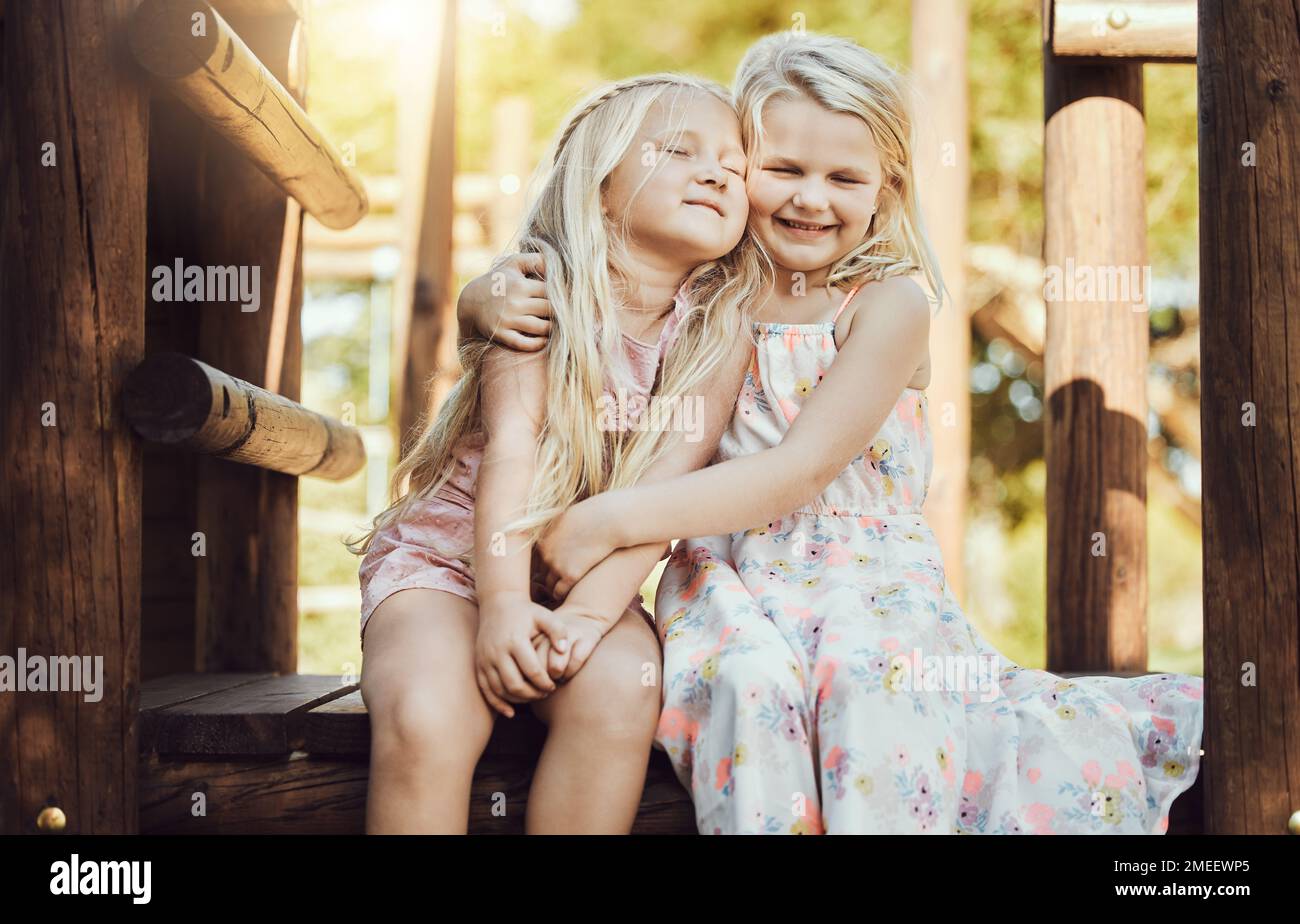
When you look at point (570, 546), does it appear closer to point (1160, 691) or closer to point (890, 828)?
point (890, 828)

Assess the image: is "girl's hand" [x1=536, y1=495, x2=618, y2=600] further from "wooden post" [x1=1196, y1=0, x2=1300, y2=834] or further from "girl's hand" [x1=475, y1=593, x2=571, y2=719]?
"wooden post" [x1=1196, y1=0, x2=1300, y2=834]

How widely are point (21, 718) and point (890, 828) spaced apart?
1.28m

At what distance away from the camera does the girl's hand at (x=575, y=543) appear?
2.04 m

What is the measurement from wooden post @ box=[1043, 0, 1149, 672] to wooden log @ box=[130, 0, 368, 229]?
1.75 meters

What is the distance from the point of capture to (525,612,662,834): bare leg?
1875 millimetres

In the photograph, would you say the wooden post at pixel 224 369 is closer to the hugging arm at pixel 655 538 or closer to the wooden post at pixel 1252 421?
the hugging arm at pixel 655 538

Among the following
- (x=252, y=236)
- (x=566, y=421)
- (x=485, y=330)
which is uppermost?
(x=252, y=236)

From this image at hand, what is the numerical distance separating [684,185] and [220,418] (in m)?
0.88

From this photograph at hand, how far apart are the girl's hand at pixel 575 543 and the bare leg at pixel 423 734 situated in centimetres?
19

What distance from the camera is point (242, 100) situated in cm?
235

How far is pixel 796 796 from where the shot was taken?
1.81m

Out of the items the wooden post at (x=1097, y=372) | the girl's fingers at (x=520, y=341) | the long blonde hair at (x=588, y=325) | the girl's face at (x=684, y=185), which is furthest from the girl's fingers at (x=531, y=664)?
the wooden post at (x=1097, y=372)

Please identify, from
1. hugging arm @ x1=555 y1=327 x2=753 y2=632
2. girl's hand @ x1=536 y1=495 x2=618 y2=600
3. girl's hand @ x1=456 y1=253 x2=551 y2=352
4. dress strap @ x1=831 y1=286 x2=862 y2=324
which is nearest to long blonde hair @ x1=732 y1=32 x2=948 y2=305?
dress strap @ x1=831 y1=286 x2=862 y2=324
